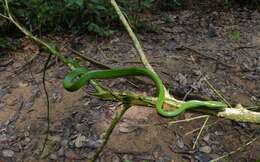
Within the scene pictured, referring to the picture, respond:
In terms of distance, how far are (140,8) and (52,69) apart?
5.68 feet

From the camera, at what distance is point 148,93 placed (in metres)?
3.99

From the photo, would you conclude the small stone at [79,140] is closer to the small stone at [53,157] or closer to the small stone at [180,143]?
the small stone at [53,157]

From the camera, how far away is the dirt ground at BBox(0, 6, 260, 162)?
3.29m

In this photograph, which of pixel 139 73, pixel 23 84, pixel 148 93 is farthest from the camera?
pixel 23 84

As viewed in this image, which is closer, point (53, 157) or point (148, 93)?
point (53, 157)

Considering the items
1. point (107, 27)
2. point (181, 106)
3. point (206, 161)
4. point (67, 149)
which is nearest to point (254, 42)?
point (107, 27)

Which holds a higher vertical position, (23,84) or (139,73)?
(139,73)

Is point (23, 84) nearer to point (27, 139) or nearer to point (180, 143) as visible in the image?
point (27, 139)

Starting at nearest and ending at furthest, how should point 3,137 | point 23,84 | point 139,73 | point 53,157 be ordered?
point 139,73, point 53,157, point 3,137, point 23,84

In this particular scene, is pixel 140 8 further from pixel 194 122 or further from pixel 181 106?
pixel 181 106

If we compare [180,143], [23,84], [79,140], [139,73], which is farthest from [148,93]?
[139,73]

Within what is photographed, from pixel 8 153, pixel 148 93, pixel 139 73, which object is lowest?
pixel 8 153

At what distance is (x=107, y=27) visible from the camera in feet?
17.1

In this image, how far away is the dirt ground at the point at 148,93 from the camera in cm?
329
